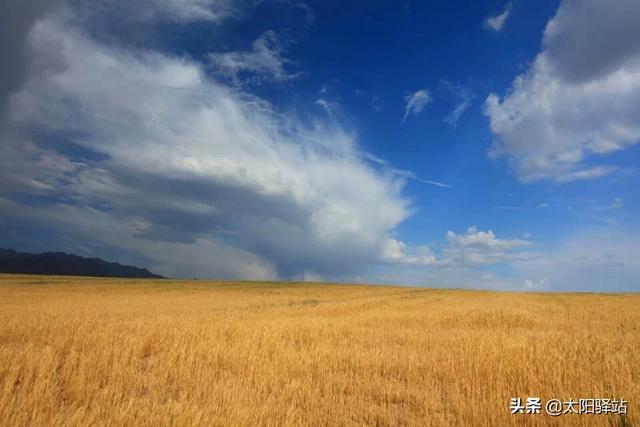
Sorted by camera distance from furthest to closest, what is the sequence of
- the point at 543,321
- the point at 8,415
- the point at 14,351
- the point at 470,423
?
the point at 543,321, the point at 14,351, the point at 470,423, the point at 8,415

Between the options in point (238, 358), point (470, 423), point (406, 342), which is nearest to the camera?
point (470, 423)

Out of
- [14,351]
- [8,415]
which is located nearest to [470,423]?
[8,415]

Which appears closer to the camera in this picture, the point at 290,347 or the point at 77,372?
the point at 77,372

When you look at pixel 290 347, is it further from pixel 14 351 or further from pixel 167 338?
pixel 14 351

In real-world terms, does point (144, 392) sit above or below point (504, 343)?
below

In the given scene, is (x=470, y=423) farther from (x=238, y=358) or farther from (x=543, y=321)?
(x=543, y=321)

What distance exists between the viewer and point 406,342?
43.1ft

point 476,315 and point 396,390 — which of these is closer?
point 396,390

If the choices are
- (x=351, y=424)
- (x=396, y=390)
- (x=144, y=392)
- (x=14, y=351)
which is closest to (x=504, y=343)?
(x=396, y=390)

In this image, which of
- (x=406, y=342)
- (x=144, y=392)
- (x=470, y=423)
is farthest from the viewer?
(x=406, y=342)

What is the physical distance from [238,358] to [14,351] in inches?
192

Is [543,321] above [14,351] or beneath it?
above

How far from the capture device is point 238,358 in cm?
985

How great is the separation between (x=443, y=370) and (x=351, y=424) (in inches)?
141
